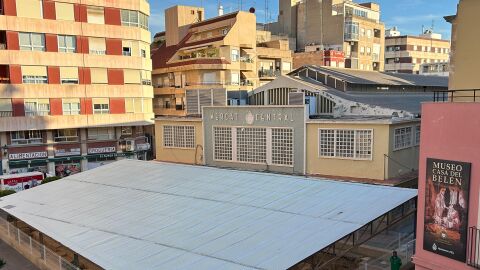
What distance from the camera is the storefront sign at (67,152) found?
124 feet

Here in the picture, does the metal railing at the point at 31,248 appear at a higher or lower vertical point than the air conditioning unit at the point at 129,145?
lower

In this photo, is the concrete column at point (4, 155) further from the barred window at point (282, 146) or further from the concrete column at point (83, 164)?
the barred window at point (282, 146)

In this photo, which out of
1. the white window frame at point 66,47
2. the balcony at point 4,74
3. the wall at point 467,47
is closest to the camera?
the wall at point 467,47

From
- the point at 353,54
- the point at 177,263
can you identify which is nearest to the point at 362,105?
the point at 177,263

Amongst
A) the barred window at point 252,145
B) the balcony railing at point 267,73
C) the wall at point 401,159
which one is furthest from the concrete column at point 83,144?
the wall at point 401,159

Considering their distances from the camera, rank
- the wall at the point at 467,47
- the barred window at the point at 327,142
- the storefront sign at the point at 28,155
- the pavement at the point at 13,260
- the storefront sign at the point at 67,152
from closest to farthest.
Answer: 1. the wall at the point at 467,47
2. the pavement at the point at 13,260
3. the barred window at the point at 327,142
4. the storefront sign at the point at 28,155
5. the storefront sign at the point at 67,152

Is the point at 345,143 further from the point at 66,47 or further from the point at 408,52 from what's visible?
the point at 408,52

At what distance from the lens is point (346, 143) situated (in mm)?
20141

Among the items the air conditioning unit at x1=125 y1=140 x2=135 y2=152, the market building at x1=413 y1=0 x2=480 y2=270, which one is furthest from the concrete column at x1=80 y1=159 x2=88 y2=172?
the market building at x1=413 y1=0 x2=480 y2=270

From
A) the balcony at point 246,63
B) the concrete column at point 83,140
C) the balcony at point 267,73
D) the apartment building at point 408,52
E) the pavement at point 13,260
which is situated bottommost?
the pavement at point 13,260

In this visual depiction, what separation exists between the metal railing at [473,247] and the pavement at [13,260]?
1697cm

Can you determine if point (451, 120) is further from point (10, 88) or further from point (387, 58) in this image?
point (387, 58)

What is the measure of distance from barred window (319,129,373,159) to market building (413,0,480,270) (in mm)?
9189

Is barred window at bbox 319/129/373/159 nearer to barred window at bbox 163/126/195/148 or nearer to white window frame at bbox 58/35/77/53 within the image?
barred window at bbox 163/126/195/148
